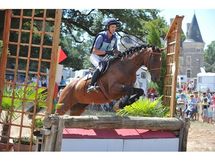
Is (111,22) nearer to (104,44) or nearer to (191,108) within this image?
(104,44)

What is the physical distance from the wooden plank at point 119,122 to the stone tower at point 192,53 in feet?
147

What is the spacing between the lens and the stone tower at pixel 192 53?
5063 cm

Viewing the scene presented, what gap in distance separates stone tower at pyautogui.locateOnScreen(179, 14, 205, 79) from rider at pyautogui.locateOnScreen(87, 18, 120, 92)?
43.8 meters

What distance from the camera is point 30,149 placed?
14.2ft

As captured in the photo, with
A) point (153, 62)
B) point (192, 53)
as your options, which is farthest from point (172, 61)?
point (192, 53)

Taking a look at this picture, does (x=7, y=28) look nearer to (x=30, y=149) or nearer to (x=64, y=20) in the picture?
(x=30, y=149)

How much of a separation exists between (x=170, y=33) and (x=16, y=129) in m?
3.50

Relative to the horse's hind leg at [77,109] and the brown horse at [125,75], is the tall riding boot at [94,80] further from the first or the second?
the horse's hind leg at [77,109]

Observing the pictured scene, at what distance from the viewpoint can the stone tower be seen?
1993 inches

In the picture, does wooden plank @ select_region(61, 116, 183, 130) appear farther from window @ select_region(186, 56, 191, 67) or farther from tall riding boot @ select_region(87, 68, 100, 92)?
window @ select_region(186, 56, 191, 67)

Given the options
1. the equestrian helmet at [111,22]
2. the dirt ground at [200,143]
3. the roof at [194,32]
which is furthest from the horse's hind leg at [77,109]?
the roof at [194,32]

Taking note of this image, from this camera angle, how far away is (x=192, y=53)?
54.6 meters

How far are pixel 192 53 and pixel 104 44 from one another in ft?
166
